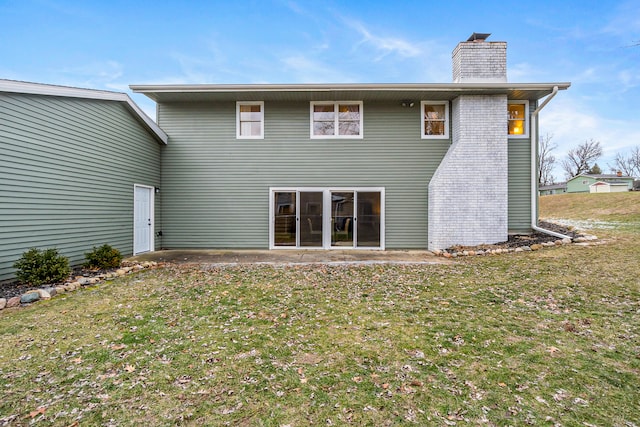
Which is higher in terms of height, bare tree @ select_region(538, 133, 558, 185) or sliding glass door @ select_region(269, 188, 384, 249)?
bare tree @ select_region(538, 133, 558, 185)

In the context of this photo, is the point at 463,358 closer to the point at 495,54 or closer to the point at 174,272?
the point at 174,272

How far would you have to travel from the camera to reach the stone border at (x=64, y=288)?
4.55 metres

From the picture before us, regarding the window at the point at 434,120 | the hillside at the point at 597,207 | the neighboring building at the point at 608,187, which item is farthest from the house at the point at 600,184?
the window at the point at 434,120

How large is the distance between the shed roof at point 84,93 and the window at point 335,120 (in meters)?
4.66

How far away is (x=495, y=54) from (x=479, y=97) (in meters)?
1.49

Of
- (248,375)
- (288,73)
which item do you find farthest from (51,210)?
(288,73)

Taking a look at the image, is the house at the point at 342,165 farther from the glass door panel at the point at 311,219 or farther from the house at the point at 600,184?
the house at the point at 600,184

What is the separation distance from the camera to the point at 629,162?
1893 inches

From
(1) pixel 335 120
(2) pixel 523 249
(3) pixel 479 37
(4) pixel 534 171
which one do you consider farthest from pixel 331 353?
(3) pixel 479 37

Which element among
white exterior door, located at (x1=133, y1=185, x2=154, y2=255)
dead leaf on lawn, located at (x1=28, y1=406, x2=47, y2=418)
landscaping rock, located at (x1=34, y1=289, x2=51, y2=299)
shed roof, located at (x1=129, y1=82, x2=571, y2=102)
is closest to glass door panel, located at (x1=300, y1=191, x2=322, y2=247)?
shed roof, located at (x1=129, y1=82, x2=571, y2=102)

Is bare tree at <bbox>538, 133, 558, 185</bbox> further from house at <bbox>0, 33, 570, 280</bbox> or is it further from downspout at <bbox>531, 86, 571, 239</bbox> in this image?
house at <bbox>0, 33, 570, 280</bbox>

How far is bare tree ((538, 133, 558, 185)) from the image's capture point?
44.3 metres

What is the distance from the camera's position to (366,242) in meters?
9.66

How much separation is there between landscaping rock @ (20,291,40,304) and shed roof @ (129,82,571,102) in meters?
5.92
